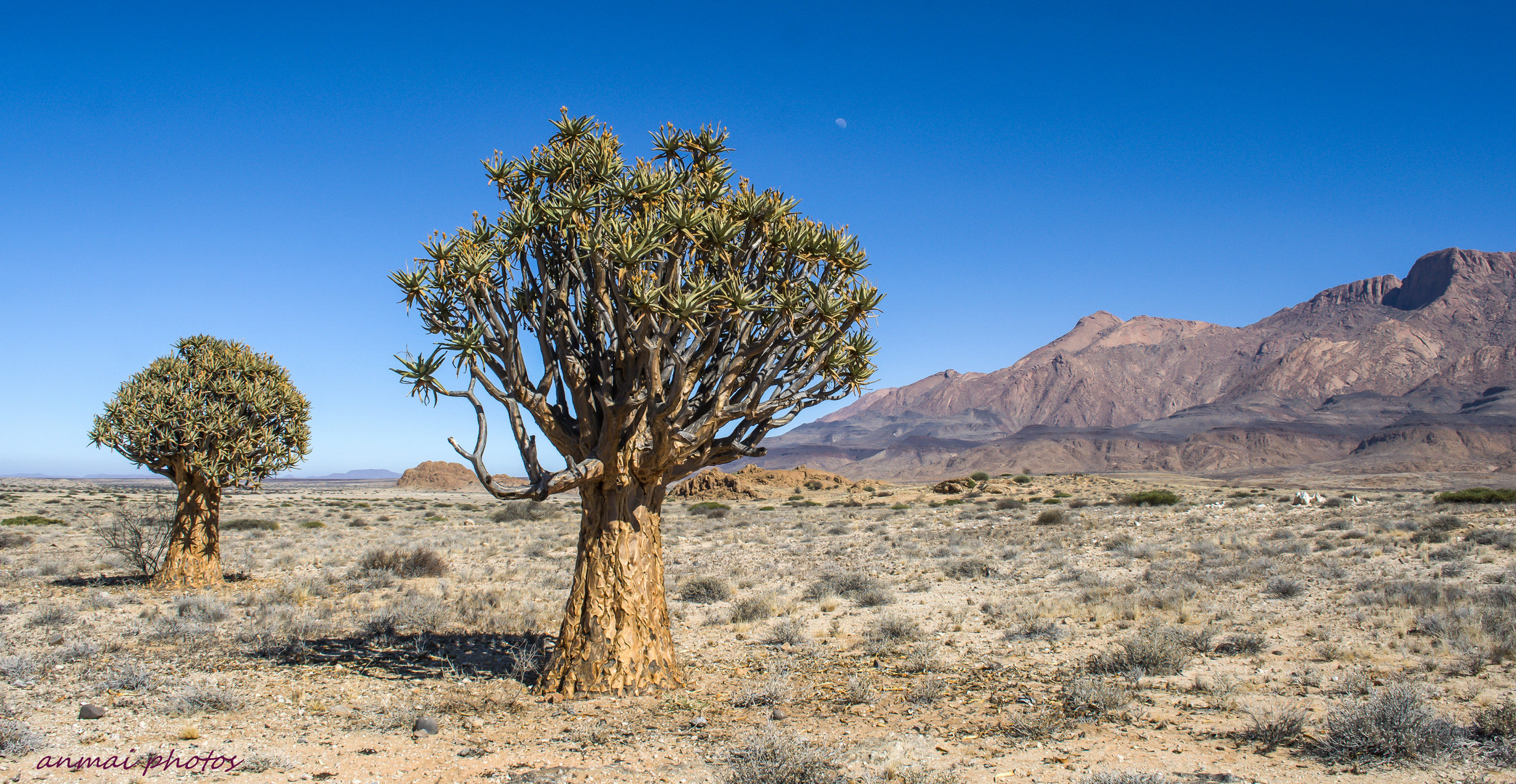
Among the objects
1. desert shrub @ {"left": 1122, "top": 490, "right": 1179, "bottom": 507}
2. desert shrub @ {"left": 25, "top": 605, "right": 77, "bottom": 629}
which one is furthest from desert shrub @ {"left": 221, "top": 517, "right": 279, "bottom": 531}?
desert shrub @ {"left": 1122, "top": 490, "right": 1179, "bottom": 507}

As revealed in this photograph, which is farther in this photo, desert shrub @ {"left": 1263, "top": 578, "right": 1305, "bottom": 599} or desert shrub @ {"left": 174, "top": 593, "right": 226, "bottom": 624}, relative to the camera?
desert shrub @ {"left": 1263, "top": 578, "right": 1305, "bottom": 599}

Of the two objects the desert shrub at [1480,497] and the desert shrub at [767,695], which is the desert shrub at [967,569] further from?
the desert shrub at [1480,497]

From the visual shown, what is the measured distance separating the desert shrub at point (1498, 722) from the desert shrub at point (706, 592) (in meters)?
10.2

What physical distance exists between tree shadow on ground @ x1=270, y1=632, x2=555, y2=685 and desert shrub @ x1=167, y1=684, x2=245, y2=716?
1529 mm

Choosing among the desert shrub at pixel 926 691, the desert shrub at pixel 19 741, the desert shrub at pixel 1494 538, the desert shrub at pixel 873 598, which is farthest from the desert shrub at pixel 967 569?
the desert shrub at pixel 19 741

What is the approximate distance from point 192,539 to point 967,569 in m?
14.5

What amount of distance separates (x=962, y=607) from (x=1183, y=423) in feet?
456

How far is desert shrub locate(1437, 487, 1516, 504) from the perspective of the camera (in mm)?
24938

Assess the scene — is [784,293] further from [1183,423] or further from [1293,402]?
[1293,402]

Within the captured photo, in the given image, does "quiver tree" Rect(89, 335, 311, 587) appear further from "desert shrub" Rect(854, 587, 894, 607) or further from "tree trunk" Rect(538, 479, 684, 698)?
"desert shrub" Rect(854, 587, 894, 607)

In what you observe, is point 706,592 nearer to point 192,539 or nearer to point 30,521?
point 192,539

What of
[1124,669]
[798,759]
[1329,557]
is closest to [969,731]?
[798,759]

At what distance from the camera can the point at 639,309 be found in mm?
7109

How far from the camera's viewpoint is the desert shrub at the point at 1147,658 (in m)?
8.56
